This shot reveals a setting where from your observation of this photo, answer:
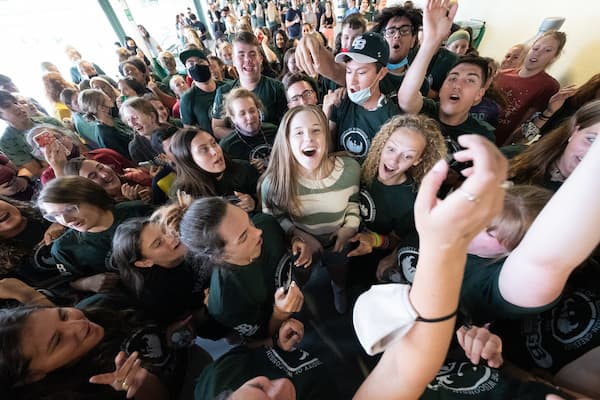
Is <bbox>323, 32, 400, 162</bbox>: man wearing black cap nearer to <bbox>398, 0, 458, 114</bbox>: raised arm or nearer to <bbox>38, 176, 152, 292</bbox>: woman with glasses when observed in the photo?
<bbox>398, 0, 458, 114</bbox>: raised arm

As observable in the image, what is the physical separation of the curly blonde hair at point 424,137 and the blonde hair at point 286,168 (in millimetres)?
372

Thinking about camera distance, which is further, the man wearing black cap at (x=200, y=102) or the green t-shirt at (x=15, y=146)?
the man wearing black cap at (x=200, y=102)

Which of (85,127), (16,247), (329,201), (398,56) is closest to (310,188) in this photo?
(329,201)

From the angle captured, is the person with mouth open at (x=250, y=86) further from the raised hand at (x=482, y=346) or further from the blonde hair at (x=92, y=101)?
the raised hand at (x=482, y=346)

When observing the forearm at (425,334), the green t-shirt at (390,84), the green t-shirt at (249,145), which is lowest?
the green t-shirt at (249,145)

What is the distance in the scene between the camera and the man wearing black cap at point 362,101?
173cm

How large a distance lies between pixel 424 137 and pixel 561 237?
1.18m

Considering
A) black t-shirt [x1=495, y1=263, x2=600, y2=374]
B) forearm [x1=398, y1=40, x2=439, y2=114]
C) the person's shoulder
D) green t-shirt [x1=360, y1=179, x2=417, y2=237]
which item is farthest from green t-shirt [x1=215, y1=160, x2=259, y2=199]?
black t-shirt [x1=495, y1=263, x2=600, y2=374]

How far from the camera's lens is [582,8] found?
2.90 metres

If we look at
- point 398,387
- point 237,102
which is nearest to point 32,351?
point 398,387

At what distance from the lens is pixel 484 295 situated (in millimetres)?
993

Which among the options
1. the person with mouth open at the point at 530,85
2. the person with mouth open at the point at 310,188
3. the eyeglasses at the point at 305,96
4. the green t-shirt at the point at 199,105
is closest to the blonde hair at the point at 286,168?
the person with mouth open at the point at 310,188

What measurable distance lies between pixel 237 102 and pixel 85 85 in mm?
3330

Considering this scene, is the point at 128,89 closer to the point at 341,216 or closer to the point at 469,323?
the point at 341,216
